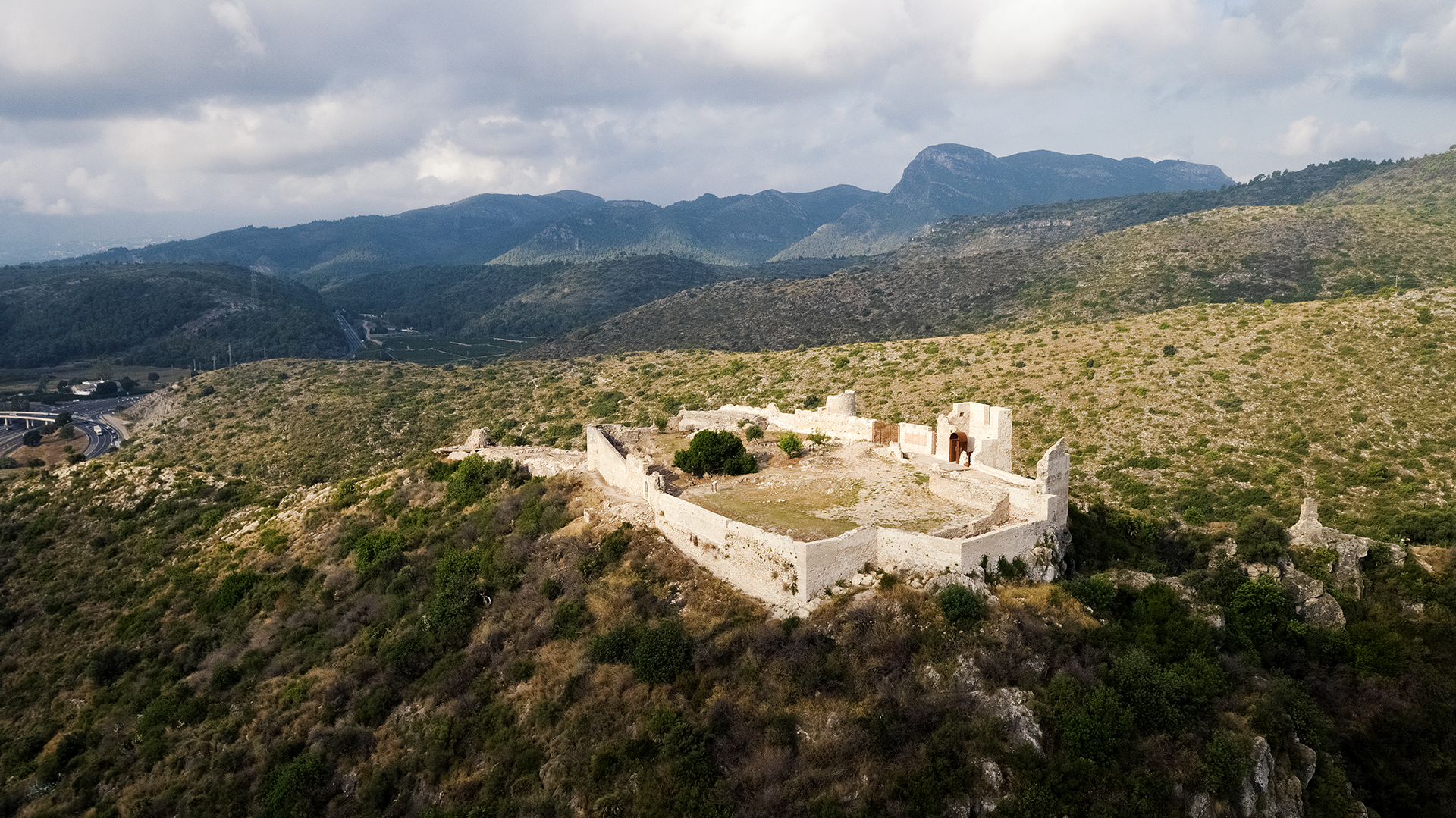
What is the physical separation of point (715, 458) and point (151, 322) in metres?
188

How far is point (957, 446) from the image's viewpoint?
28312 mm

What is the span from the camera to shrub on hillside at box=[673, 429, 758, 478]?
29.1m

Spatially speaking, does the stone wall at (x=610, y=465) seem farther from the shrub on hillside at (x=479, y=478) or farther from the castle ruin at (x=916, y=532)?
the shrub on hillside at (x=479, y=478)

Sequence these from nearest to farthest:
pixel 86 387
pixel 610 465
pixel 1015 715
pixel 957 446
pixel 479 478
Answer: pixel 1015 715 < pixel 957 446 < pixel 610 465 < pixel 479 478 < pixel 86 387

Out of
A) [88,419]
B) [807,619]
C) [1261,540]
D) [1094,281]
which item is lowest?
[88,419]

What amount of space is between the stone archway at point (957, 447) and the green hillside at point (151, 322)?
155982mm

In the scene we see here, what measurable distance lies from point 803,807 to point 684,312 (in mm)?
118806

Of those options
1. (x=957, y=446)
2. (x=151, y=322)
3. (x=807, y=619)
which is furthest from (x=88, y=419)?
(x=807, y=619)

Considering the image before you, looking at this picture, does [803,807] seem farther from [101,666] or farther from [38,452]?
[38,452]

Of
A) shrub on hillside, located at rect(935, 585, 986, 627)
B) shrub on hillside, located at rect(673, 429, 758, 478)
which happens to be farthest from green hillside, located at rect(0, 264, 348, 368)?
shrub on hillside, located at rect(935, 585, 986, 627)

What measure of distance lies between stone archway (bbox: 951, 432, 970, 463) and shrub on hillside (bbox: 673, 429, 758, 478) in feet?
24.3

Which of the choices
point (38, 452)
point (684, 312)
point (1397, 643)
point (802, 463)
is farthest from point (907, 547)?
point (684, 312)

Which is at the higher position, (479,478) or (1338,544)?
(479,478)

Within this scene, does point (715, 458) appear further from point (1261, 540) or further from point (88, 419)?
point (88, 419)
